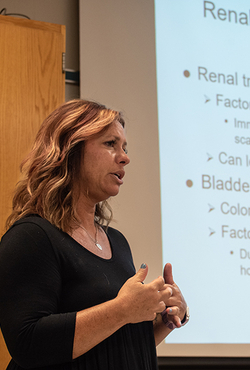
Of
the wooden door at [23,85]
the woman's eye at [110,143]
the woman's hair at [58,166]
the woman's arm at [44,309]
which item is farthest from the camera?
the wooden door at [23,85]

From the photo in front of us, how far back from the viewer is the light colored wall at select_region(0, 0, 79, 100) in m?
2.20

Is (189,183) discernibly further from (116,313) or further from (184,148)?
(116,313)

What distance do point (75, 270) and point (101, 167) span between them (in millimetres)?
328

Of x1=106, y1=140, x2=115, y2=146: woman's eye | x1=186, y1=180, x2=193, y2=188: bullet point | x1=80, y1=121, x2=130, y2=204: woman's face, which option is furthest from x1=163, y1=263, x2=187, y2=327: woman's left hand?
x1=186, y1=180, x2=193, y2=188: bullet point

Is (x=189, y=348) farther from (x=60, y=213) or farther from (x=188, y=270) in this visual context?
Result: (x=60, y=213)

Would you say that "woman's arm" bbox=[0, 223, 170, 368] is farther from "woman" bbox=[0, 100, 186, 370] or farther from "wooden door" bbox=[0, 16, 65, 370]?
"wooden door" bbox=[0, 16, 65, 370]

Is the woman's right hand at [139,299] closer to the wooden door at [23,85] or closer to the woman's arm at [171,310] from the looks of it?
the woman's arm at [171,310]

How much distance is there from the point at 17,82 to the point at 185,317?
1.29 m

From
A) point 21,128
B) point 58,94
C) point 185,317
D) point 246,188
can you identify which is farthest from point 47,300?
point 246,188

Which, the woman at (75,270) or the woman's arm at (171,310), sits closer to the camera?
the woman at (75,270)

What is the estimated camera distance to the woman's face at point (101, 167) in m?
1.18

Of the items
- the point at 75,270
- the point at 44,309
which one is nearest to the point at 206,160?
the point at 75,270

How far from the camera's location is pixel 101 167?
1.19 metres

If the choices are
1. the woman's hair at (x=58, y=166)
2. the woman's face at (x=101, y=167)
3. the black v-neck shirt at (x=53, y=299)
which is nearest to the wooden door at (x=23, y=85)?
the woman's hair at (x=58, y=166)
